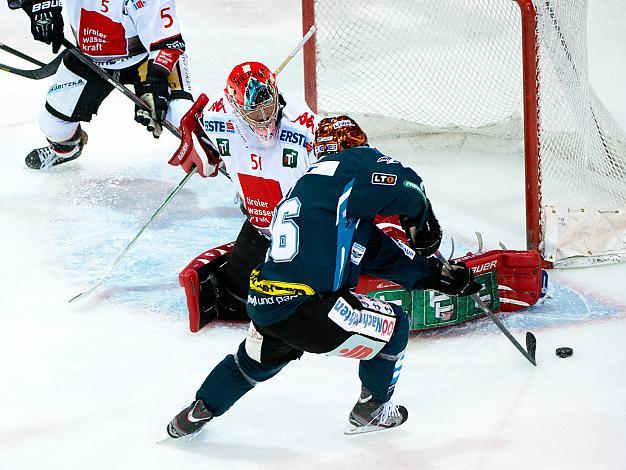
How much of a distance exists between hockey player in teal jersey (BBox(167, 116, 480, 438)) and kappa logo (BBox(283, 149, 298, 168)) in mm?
763

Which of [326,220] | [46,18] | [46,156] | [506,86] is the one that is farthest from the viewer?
[46,156]

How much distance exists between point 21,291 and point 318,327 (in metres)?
1.80

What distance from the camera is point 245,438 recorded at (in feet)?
9.76

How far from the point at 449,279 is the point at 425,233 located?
0.81ft

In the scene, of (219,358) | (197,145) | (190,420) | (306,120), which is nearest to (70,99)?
(197,145)

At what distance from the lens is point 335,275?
2623mm

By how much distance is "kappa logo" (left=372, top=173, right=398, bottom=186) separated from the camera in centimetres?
256

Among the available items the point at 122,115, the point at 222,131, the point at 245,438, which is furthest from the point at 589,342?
the point at 122,115

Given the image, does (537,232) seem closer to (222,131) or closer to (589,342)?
(589,342)

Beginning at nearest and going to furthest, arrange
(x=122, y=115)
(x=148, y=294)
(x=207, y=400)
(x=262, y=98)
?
(x=207, y=400), (x=262, y=98), (x=148, y=294), (x=122, y=115)

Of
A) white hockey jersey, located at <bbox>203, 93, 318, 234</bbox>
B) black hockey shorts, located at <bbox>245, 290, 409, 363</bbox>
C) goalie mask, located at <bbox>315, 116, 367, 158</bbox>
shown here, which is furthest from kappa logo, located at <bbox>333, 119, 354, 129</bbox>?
white hockey jersey, located at <bbox>203, 93, 318, 234</bbox>

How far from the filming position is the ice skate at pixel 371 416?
2891mm

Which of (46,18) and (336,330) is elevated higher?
(46,18)

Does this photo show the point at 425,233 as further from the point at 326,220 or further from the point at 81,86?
the point at 81,86
